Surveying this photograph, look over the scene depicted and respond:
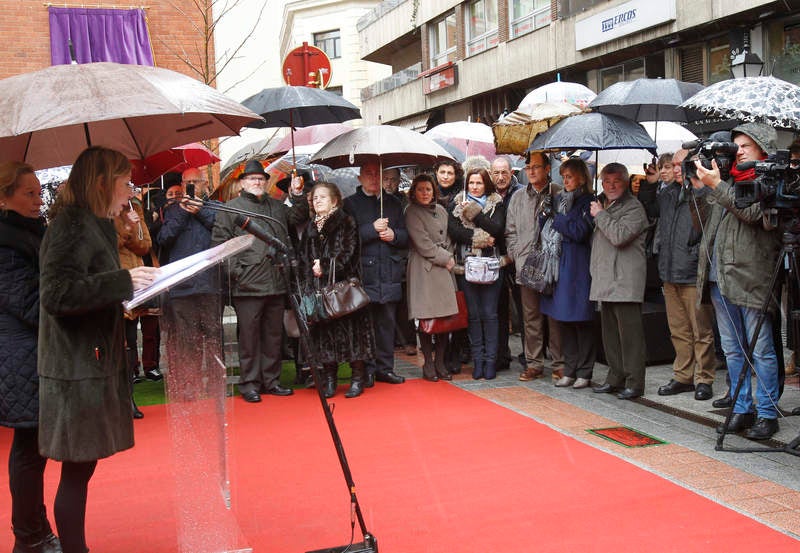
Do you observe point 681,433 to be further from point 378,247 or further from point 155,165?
point 155,165

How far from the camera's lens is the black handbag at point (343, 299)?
7.71 m

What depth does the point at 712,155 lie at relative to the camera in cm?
A: 563

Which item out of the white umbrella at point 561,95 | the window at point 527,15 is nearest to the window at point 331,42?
the window at point 527,15

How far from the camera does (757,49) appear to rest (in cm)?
1574

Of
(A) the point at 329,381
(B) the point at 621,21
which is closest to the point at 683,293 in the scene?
(A) the point at 329,381

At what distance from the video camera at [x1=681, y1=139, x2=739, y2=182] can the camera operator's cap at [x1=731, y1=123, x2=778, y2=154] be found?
22 cm

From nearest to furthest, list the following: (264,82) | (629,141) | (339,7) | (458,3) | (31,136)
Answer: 1. (31,136)
2. (629,141)
3. (458,3)
4. (339,7)
5. (264,82)

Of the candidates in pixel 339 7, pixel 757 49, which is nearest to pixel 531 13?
pixel 757 49

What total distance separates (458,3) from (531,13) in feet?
14.7

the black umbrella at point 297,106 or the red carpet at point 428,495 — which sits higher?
the black umbrella at point 297,106

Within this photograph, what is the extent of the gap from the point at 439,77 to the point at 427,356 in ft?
71.9

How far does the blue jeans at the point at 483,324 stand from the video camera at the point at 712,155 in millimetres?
3044

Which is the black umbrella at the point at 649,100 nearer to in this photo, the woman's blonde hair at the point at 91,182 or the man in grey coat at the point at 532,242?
the man in grey coat at the point at 532,242

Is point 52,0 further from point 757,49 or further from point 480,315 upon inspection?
point 757,49
